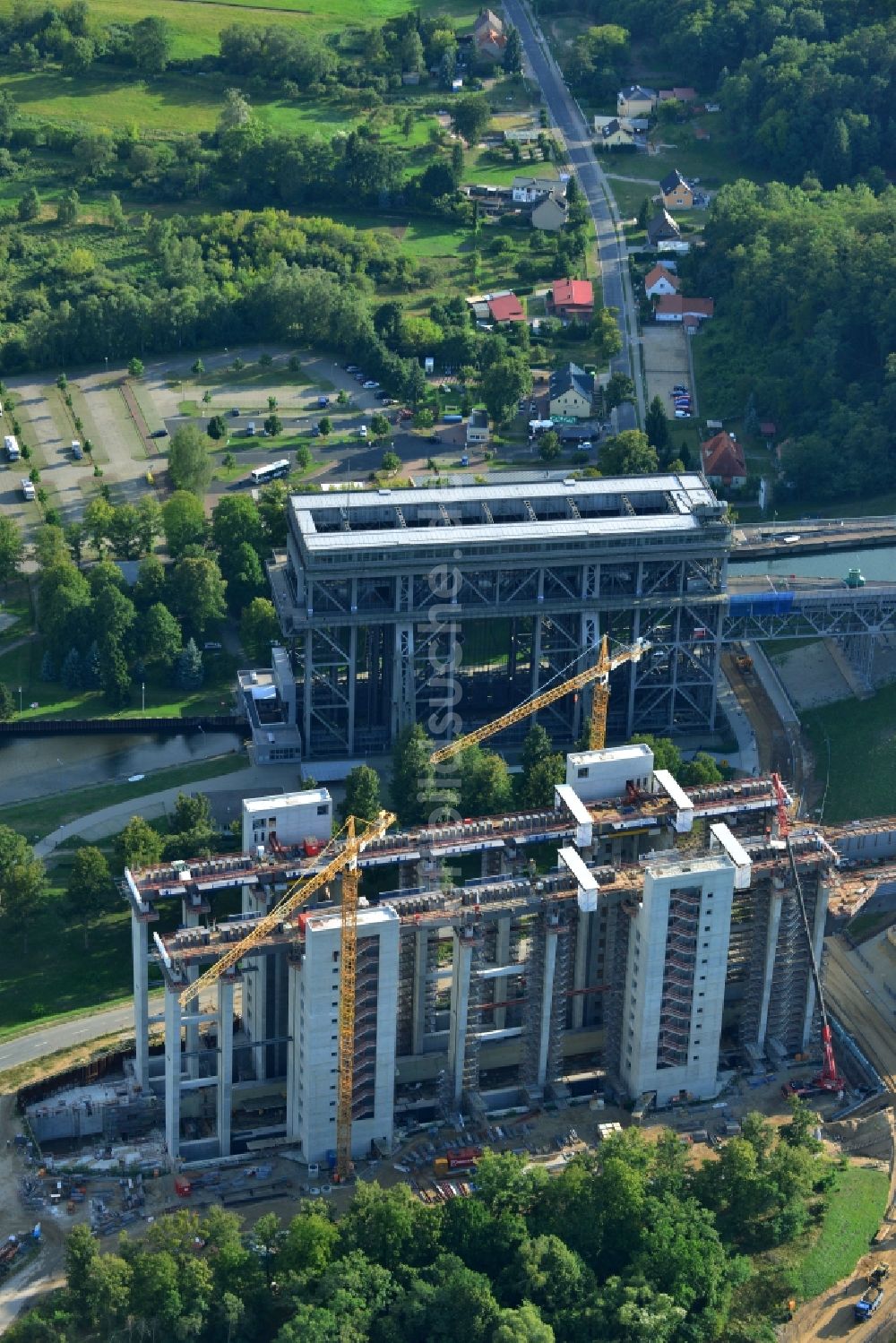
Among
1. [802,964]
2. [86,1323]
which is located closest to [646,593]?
[802,964]

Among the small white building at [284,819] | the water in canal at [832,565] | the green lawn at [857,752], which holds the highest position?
the small white building at [284,819]

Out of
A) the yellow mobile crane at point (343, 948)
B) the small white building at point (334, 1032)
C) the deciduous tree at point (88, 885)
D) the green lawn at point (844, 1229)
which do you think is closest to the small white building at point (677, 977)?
the green lawn at point (844, 1229)

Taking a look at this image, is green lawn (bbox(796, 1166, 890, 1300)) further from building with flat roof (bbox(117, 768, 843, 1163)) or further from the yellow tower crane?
the yellow tower crane

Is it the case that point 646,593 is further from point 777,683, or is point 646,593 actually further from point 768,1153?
point 768,1153

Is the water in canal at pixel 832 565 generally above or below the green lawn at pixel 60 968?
above

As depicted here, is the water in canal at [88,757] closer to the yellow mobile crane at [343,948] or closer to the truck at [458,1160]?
the yellow mobile crane at [343,948]

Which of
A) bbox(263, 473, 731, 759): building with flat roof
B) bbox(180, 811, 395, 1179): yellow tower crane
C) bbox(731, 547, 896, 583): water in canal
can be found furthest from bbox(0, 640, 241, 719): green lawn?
bbox(180, 811, 395, 1179): yellow tower crane

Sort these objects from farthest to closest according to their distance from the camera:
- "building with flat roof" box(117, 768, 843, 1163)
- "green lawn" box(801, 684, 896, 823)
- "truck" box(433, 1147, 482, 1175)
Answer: "green lawn" box(801, 684, 896, 823), "truck" box(433, 1147, 482, 1175), "building with flat roof" box(117, 768, 843, 1163)
